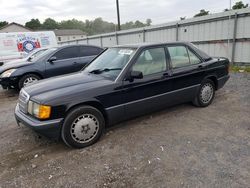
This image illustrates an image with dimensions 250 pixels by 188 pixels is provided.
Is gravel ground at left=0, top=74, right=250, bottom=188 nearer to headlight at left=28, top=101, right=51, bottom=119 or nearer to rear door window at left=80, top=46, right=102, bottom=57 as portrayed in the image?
headlight at left=28, top=101, right=51, bottom=119

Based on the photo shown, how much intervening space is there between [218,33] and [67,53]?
6327 mm

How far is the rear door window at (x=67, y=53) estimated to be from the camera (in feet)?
25.1

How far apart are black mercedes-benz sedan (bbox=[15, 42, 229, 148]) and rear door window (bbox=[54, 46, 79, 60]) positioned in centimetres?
343

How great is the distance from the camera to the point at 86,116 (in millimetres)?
3477

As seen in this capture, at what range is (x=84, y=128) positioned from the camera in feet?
11.3

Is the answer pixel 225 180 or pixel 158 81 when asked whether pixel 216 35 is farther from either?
pixel 225 180

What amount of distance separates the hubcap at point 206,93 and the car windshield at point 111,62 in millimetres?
1975

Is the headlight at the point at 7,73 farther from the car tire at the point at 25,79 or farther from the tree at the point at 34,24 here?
the tree at the point at 34,24

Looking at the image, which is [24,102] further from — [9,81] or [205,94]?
[9,81]

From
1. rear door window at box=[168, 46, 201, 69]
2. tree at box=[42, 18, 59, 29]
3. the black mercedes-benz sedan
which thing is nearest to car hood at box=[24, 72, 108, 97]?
the black mercedes-benz sedan

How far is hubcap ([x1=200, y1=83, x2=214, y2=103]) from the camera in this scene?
16.3ft

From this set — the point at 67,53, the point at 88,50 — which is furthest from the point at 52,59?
the point at 88,50

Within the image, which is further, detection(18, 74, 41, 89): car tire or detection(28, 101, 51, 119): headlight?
detection(18, 74, 41, 89): car tire

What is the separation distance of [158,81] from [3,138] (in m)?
3.06
